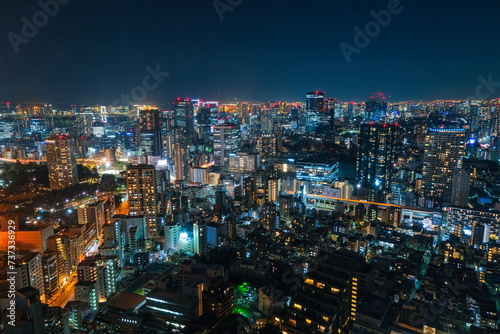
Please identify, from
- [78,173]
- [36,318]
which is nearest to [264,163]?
[78,173]

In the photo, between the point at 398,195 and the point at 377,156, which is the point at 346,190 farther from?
the point at 377,156

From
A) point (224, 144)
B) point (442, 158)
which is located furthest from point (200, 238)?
point (224, 144)

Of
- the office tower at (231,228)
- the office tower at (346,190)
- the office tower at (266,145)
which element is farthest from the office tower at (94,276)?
the office tower at (266,145)

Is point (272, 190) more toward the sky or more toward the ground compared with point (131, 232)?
more toward the sky

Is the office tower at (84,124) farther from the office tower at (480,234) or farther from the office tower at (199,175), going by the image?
the office tower at (480,234)

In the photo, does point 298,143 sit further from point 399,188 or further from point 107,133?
point 107,133

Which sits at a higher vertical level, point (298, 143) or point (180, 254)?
point (298, 143)

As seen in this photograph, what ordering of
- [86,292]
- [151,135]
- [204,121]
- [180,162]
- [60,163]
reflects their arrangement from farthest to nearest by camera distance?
[204,121]
[151,135]
[180,162]
[60,163]
[86,292]
